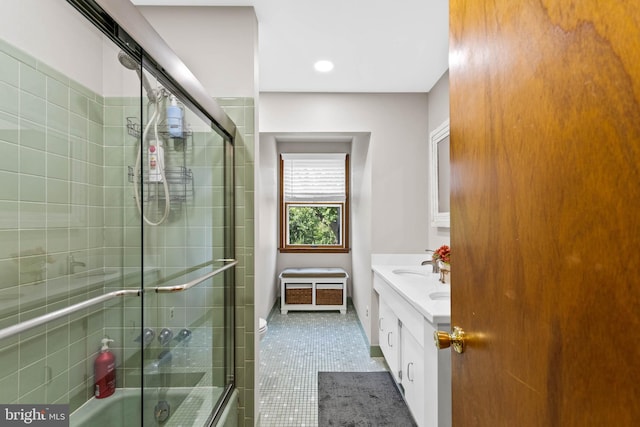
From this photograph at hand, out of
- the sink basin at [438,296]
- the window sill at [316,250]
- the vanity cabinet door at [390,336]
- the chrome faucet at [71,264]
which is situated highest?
the chrome faucet at [71,264]

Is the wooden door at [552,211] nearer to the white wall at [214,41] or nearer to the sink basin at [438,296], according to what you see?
the sink basin at [438,296]

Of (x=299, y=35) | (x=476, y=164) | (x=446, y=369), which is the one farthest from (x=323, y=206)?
(x=476, y=164)

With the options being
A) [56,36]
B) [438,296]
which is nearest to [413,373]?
[438,296]

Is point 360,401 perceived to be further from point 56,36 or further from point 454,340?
point 56,36

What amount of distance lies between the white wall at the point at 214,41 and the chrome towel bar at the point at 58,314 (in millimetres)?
1319

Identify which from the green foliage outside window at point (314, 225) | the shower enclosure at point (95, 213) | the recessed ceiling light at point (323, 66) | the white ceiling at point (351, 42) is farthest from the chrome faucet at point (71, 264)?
the green foliage outside window at point (314, 225)

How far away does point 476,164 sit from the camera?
0.74 meters

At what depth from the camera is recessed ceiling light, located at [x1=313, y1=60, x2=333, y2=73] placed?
8.17 feet

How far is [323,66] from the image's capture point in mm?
2551

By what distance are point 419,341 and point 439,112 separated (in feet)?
6.49

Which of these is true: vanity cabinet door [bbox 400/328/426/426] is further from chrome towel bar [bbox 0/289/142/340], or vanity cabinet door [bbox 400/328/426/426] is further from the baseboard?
chrome towel bar [bbox 0/289/142/340]

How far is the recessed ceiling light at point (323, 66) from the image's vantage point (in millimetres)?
2490

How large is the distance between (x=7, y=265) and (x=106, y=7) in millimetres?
638

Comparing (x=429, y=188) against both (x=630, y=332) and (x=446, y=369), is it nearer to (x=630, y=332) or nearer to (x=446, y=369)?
(x=446, y=369)
